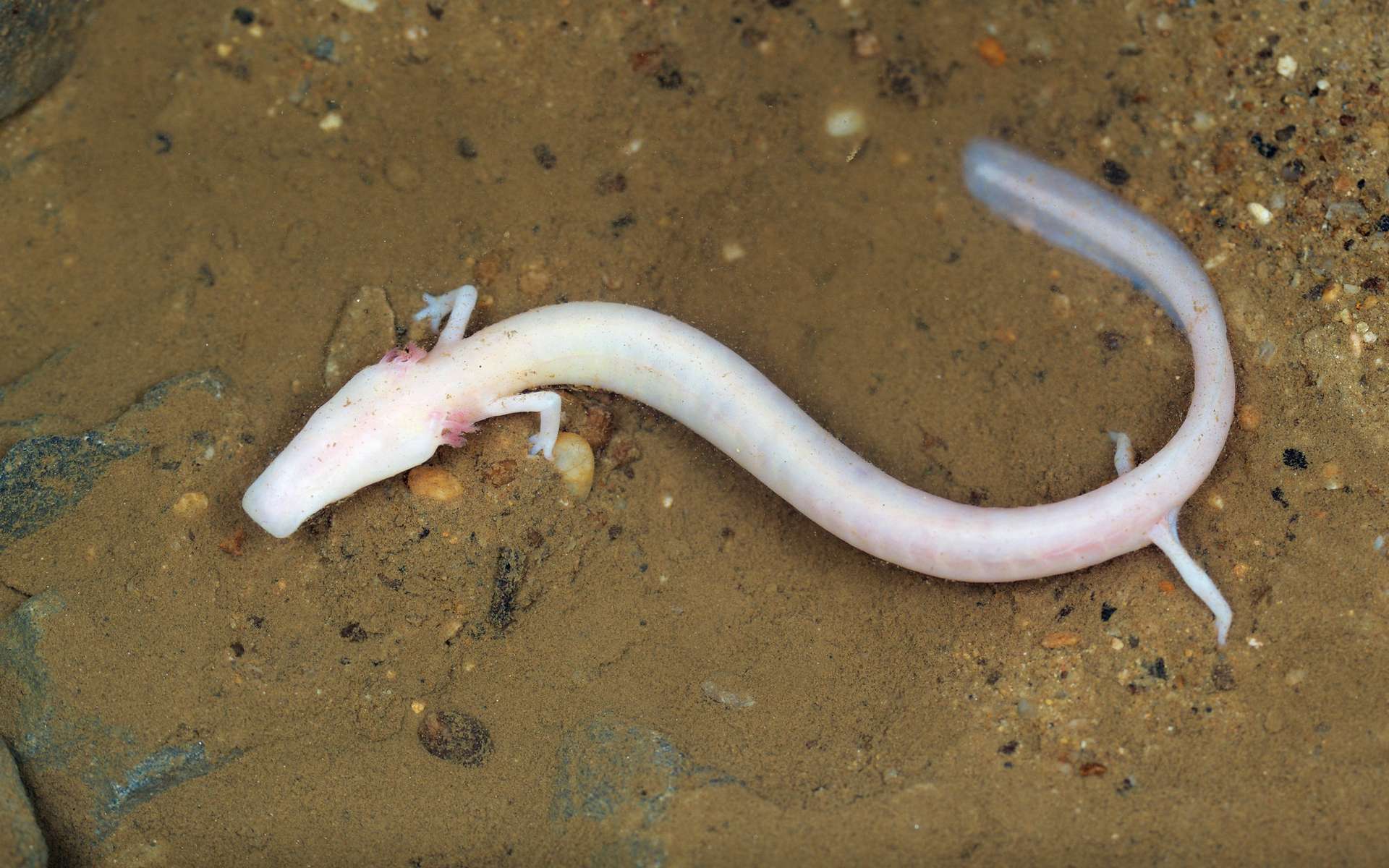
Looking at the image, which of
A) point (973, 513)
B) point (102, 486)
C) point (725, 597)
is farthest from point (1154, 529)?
point (102, 486)

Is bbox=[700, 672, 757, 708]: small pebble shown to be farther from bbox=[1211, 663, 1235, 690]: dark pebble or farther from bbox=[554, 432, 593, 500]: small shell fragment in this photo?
bbox=[1211, 663, 1235, 690]: dark pebble

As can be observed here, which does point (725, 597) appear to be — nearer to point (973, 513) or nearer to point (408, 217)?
point (973, 513)

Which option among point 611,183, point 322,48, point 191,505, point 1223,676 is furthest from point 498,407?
point 1223,676

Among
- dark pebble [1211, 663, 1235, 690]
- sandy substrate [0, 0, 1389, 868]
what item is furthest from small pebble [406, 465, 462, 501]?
dark pebble [1211, 663, 1235, 690]

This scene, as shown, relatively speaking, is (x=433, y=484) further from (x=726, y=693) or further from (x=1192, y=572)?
(x=1192, y=572)

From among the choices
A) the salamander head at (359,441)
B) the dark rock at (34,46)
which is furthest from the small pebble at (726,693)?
Answer: the dark rock at (34,46)

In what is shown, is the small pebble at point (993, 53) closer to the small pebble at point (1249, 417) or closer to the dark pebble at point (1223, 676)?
the small pebble at point (1249, 417)
